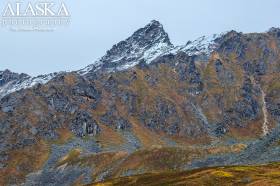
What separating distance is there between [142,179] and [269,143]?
31673 mm

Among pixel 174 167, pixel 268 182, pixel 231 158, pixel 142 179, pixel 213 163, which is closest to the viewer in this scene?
pixel 268 182

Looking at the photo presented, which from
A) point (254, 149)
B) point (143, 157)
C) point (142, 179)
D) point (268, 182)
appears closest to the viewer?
point (268, 182)

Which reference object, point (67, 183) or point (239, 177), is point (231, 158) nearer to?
point (239, 177)

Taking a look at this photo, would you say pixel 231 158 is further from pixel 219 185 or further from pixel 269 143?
pixel 219 185

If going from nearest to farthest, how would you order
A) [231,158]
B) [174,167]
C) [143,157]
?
[231,158] < [174,167] < [143,157]

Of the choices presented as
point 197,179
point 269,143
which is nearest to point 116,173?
point 269,143

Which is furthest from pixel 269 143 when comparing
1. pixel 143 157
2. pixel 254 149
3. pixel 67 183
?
pixel 67 183

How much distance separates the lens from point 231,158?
438 ft

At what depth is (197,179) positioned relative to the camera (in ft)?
319

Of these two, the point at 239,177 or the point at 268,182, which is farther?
the point at 239,177

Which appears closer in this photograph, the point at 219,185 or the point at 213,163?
the point at 219,185

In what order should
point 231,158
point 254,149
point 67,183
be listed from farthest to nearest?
point 67,183 < point 231,158 < point 254,149

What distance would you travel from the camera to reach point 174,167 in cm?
17150

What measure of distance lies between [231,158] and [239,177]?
39.5 meters
